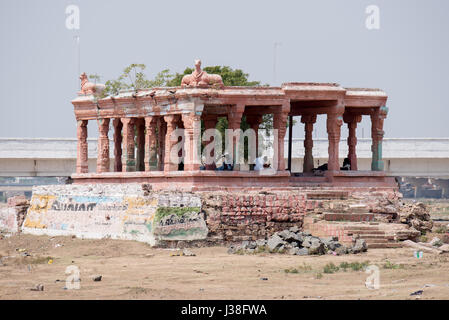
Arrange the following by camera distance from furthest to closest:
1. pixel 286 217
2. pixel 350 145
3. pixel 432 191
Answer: pixel 432 191
pixel 350 145
pixel 286 217

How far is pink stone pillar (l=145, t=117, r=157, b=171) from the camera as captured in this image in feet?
116

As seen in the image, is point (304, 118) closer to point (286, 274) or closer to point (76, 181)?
point (76, 181)

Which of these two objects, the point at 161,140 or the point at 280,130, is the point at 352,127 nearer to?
the point at 280,130

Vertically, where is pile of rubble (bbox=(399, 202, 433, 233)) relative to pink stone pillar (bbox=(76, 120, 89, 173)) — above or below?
below

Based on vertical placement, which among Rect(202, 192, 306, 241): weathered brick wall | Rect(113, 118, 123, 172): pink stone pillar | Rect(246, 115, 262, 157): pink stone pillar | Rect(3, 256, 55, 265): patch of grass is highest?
Rect(246, 115, 262, 157): pink stone pillar

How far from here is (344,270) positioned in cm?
2297

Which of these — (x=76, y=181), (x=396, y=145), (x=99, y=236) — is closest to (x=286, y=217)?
(x=99, y=236)

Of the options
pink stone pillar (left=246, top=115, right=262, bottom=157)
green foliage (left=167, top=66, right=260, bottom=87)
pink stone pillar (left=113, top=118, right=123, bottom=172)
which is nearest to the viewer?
pink stone pillar (left=113, top=118, right=123, bottom=172)

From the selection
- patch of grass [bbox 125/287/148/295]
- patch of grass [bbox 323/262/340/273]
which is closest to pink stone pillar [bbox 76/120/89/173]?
patch of grass [bbox 323/262/340/273]

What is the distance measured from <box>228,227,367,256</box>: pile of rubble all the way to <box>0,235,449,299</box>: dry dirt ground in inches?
19.4

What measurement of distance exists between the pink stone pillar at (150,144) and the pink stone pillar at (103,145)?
9.92 feet

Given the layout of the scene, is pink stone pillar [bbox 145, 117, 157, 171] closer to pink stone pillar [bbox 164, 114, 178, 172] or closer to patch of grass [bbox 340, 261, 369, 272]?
pink stone pillar [bbox 164, 114, 178, 172]

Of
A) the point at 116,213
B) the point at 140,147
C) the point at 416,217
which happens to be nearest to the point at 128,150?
the point at 140,147
